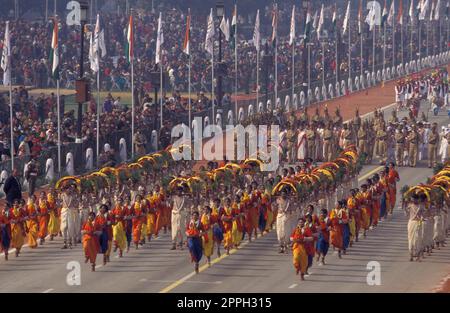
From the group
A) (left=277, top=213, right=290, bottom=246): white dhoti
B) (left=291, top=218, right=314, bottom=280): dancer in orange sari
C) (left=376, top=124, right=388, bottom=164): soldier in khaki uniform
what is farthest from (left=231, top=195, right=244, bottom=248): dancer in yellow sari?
(left=376, top=124, right=388, bottom=164): soldier in khaki uniform

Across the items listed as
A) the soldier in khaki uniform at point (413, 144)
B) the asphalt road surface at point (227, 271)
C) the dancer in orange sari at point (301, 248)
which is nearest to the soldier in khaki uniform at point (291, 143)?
the soldier in khaki uniform at point (413, 144)

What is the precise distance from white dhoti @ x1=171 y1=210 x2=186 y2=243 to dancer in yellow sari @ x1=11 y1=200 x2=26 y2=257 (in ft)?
13.2

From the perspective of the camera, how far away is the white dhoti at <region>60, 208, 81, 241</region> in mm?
46406

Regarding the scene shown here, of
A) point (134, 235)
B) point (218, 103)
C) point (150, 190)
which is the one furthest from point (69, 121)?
point (134, 235)

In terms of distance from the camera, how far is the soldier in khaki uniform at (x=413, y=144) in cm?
6334

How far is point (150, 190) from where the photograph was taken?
51094mm

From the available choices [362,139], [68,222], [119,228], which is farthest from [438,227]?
[362,139]

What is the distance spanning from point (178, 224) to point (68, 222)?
3.02 meters

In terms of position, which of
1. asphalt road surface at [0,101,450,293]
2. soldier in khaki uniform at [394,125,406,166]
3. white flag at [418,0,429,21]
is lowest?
asphalt road surface at [0,101,450,293]

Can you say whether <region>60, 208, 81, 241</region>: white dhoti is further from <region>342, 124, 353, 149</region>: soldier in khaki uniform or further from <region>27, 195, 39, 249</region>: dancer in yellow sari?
<region>342, 124, 353, 149</region>: soldier in khaki uniform

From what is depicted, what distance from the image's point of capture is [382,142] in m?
65.2

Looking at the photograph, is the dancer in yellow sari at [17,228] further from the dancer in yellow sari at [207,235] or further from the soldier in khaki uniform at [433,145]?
the soldier in khaki uniform at [433,145]

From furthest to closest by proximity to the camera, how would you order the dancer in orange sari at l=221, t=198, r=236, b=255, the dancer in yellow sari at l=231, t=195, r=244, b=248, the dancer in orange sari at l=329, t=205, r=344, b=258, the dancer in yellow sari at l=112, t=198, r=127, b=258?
the dancer in yellow sari at l=231, t=195, r=244, b=248
the dancer in orange sari at l=221, t=198, r=236, b=255
the dancer in yellow sari at l=112, t=198, r=127, b=258
the dancer in orange sari at l=329, t=205, r=344, b=258

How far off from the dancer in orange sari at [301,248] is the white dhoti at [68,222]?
302 inches
